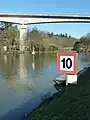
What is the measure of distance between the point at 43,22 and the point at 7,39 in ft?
35.4

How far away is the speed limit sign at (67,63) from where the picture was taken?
21.4 ft

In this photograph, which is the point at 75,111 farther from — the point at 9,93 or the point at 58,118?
the point at 9,93

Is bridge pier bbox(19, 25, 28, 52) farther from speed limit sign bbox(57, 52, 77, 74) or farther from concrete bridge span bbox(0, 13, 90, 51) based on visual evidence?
speed limit sign bbox(57, 52, 77, 74)

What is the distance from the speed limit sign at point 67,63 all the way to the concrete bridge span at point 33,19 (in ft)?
255

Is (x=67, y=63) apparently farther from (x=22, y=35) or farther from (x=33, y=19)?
(x=22, y=35)

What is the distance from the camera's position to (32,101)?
46.4 feet

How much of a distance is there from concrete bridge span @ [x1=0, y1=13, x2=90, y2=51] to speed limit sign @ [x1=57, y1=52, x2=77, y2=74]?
7786 cm

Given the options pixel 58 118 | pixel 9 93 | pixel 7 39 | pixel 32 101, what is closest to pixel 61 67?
pixel 58 118

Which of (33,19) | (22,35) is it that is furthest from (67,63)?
(22,35)

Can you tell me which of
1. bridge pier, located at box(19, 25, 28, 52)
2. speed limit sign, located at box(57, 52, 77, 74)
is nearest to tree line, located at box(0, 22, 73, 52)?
bridge pier, located at box(19, 25, 28, 52)

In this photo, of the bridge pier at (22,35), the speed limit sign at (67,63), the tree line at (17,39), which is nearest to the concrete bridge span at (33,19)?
the bridge pier at (22,35)

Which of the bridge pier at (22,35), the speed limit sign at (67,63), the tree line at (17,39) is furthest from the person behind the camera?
the bridge pier at (22,35)

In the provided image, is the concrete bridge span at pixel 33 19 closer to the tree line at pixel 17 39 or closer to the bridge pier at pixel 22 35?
the bridge pier at pixel 22 35

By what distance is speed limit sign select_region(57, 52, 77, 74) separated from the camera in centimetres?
653
